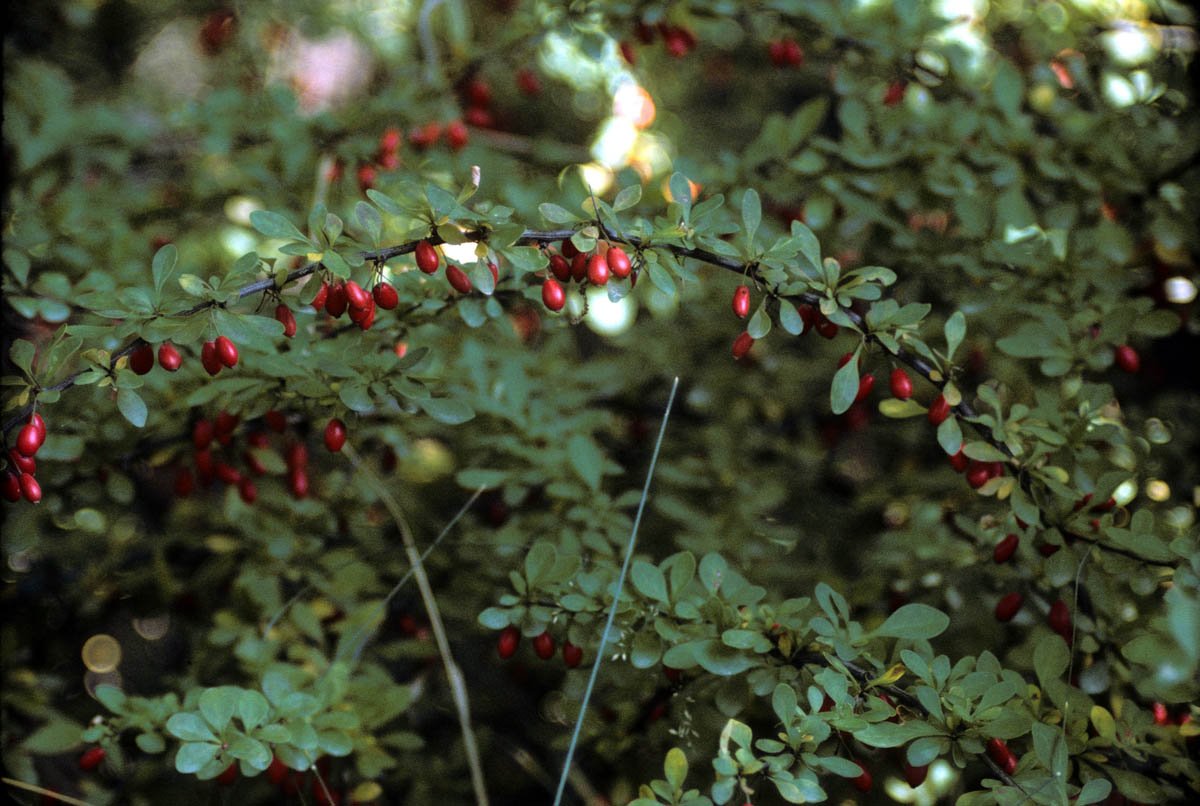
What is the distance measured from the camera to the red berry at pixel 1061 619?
49.2 inches

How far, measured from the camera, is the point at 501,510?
1.80 metres

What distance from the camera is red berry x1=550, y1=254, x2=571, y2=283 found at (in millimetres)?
1143

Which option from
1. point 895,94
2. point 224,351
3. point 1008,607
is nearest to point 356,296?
point 224,351

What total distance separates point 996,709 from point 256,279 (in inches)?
37.7

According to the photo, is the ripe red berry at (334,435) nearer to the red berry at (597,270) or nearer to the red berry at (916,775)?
the red berry at (597,270)

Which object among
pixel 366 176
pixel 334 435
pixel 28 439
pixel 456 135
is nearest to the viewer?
pixel 28 439

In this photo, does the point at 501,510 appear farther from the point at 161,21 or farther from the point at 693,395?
the point at 161,21

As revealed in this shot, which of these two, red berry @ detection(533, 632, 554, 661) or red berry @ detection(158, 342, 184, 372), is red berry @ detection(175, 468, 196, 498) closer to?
red berry @ detection(158, 342, 184, 372)

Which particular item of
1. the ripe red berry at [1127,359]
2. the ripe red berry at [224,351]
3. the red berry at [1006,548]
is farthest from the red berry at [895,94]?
the ripe red berry at [224,351]

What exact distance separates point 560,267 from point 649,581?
1.31 ft

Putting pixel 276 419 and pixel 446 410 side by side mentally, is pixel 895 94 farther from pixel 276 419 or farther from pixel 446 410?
pixel 276 419

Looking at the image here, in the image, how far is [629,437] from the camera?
2.09 metres

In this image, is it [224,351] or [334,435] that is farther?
[334,435]

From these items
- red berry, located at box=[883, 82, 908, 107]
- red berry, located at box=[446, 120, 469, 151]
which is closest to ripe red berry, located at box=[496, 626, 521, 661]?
red berry, located at box=[446, 120, 469, 151]
